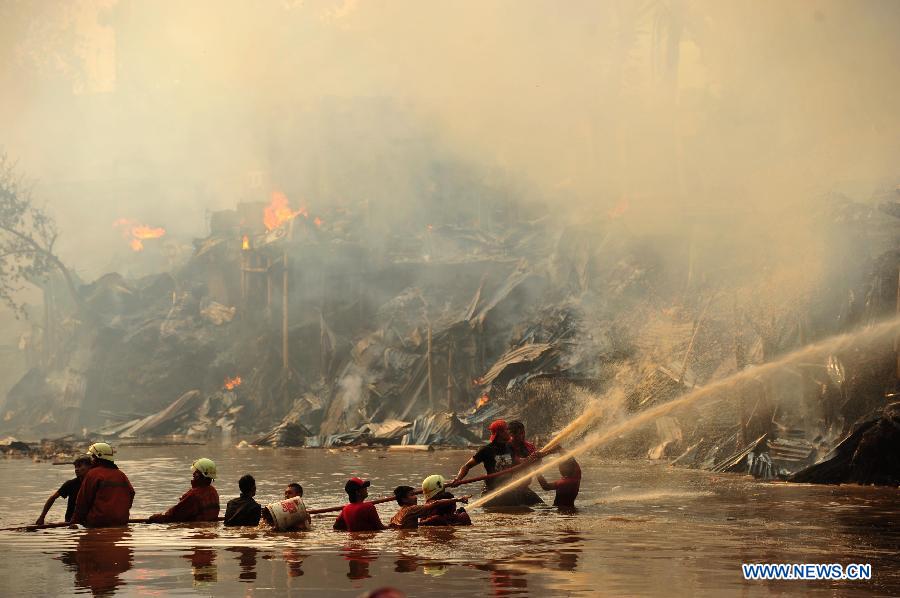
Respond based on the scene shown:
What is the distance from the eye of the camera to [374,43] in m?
66.2

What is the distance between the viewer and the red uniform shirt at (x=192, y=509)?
15820 millimetres

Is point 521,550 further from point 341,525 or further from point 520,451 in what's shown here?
point 520,451

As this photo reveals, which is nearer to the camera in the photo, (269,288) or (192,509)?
(192,509)

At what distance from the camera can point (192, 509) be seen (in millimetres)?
15891

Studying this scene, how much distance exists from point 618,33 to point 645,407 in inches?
1088

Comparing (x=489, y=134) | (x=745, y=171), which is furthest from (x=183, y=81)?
(x=745, y=171)

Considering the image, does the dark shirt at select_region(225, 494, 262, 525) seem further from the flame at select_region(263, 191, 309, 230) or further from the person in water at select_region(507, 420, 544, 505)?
the flame at select_region(263, 191, 309, 230)

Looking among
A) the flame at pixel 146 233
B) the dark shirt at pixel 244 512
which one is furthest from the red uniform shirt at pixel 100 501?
the flame at pixel 146 233

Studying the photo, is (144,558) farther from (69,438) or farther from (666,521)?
(69,438)

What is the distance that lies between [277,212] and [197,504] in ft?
146

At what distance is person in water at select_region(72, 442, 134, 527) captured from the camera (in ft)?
50.3

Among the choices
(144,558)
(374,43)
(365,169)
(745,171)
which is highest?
(374,43)

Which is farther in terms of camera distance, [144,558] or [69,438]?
[69,438]

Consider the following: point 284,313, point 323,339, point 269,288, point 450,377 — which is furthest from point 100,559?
point 269,288
